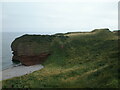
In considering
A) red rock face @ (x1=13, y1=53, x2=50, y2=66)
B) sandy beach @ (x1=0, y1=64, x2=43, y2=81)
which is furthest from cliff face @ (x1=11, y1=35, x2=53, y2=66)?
sandy beach @ (x1=0, y1=64, x2=43, y2=81)

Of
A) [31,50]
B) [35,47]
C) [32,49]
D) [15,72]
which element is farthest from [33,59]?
[15,72]

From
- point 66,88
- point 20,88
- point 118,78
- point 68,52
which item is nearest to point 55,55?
point 68,52

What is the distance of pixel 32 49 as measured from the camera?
62.1 m

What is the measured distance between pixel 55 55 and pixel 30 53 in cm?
898

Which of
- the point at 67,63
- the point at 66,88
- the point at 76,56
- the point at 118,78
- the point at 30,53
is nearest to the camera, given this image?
the point at 118,78

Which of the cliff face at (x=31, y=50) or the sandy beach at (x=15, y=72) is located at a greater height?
the cliff face at (x=31, y=50)

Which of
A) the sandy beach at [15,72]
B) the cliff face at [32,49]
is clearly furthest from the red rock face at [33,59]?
the sandy beach at [15,72]

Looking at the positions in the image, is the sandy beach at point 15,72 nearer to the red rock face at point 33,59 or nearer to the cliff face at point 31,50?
the red rock face at point 33,59

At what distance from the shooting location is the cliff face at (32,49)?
6103 centimetres

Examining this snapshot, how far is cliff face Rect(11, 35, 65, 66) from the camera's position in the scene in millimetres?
61031

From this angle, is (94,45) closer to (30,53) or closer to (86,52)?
(86,52)

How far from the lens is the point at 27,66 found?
58.9 metres

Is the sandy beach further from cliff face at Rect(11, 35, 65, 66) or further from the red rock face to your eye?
cliff face at Rect(11, 35, 65, 66)

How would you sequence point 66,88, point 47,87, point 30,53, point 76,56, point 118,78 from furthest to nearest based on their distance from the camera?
point 30,53 < point 76,56 < point 47,87 < point 66,88 < point 118,78
